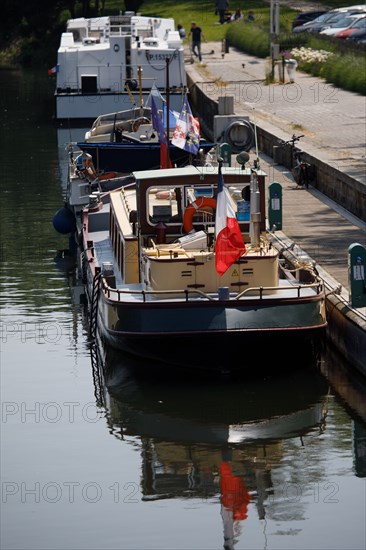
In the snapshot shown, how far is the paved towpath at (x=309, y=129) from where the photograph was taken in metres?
24.7

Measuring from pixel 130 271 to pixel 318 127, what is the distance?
18.7 metres

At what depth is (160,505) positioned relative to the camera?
1550 centimetres

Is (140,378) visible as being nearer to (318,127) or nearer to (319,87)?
(318,127)

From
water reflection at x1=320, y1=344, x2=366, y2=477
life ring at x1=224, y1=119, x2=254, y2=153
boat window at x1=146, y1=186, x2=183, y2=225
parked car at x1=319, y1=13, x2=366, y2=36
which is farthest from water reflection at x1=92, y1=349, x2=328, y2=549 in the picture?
parked car at x1=319, y1=13, x2=366, y2=36

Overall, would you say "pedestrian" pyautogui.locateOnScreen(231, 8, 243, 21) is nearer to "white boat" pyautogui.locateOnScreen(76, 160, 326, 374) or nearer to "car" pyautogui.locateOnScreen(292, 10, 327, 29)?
"car" pyautogui.locateOnScreen(292, 10, 327, 29)

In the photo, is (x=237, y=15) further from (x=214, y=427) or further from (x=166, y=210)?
(x=214, y=427)

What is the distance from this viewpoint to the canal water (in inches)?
579

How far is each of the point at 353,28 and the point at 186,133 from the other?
40.8 meters

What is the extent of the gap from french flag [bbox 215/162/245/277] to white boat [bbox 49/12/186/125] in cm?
3385

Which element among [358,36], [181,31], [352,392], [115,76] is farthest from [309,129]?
[181,31]

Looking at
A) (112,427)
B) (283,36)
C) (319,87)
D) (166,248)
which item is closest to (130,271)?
(166,248)

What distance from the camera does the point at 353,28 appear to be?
63.4 meters

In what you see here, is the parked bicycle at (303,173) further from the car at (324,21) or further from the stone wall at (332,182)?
the car at (324,21)

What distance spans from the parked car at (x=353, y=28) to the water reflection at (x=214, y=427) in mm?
43801
